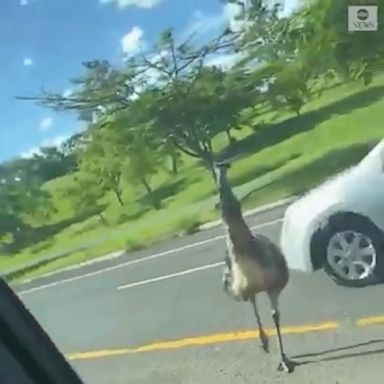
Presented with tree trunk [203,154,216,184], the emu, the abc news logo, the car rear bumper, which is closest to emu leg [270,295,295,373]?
the emu

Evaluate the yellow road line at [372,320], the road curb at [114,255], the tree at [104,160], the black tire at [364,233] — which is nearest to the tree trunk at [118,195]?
the tree at [104,160]

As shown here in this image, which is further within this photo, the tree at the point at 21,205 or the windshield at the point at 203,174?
the tree at the point at 21,205

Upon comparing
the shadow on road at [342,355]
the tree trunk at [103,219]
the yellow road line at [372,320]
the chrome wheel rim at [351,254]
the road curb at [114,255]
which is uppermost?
the tree trunk at [103,219]

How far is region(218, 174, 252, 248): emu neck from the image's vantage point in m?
4.24

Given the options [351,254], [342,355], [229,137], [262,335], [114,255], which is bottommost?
[342,355]

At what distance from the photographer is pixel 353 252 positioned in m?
4.33

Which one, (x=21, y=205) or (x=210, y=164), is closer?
(x=210, y=164)

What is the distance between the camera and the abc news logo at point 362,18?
4195 mm

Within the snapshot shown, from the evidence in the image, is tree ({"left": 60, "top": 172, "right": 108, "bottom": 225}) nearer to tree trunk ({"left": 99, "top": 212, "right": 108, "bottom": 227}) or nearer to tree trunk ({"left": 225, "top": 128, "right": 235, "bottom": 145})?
tree trunk ({"left": 99, "top": 212, "right": 108, "bottom": 227})

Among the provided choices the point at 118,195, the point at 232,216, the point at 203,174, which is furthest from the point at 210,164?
the point at 118,195

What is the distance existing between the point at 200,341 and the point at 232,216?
361 mm

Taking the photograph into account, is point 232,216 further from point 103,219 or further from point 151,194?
point 103,219

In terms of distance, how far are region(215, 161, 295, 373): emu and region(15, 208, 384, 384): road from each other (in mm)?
21

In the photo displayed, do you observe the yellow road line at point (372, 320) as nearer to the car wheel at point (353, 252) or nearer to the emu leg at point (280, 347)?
the car wheel at point (353, 252)
